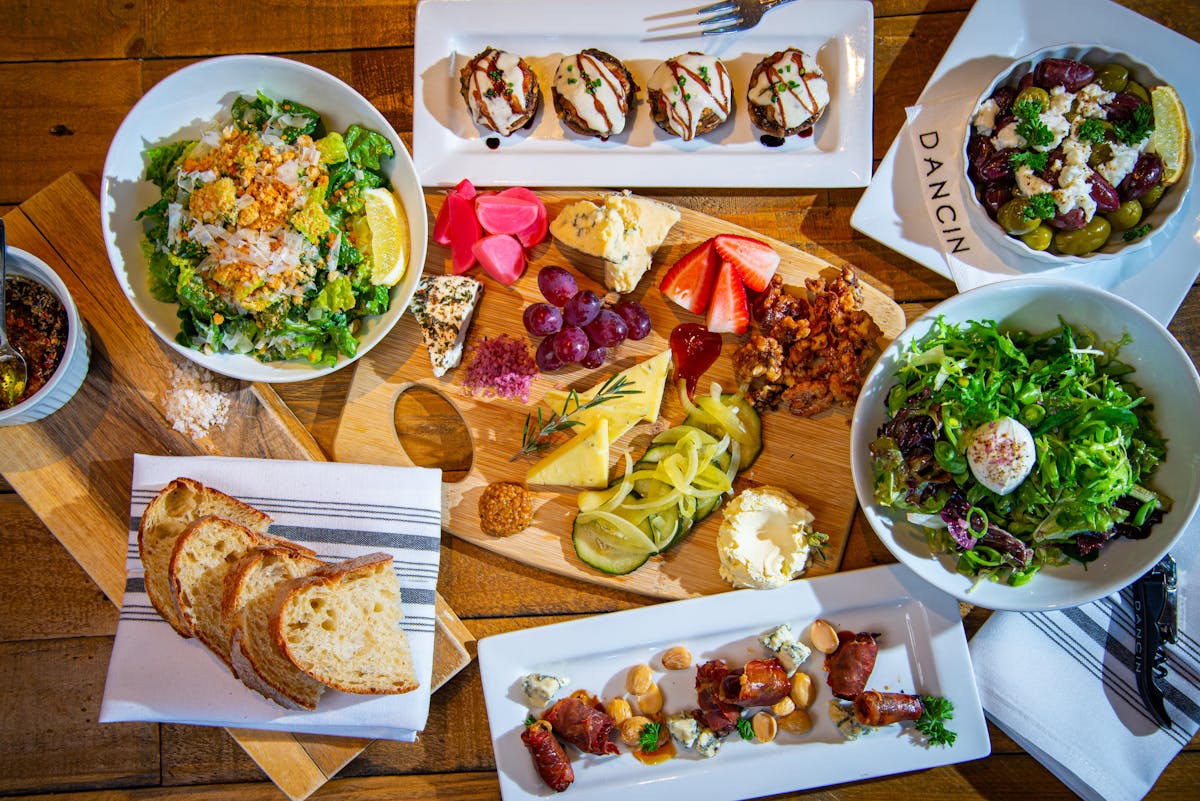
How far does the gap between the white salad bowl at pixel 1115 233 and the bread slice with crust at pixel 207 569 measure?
2683mm

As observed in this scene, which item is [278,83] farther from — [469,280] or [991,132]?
[991,132]

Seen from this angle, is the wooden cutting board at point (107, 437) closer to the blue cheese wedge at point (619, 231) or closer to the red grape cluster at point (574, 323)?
the red grape cluster at point (574, 323)

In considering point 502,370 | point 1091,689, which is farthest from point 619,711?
point 1091,689

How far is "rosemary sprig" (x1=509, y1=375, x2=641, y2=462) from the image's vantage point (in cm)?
280

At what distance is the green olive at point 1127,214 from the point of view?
269 centimetres

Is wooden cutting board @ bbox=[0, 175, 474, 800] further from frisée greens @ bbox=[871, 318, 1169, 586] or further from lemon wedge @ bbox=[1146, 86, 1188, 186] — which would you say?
lemon wedge @ bbox=[1146, 86, 1188, 186]

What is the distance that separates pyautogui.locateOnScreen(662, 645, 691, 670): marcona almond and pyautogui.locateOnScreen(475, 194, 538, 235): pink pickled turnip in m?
1.64

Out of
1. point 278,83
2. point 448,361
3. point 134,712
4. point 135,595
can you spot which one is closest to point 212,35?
point 278,83

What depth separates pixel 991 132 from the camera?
2.74 m

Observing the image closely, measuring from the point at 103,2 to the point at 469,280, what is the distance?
1878 millimetres

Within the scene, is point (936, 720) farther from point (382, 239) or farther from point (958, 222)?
point (382, 239)

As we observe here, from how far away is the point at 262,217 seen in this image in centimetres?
249

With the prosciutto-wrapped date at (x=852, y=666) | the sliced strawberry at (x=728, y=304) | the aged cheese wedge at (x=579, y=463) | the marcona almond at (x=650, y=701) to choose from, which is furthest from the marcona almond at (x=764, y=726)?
the sliced strawberry at (x=728, y=304)

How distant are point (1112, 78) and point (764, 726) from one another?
257 cm
